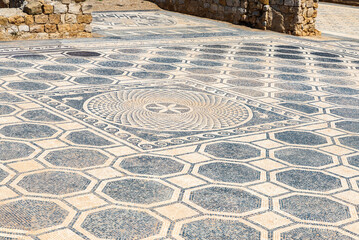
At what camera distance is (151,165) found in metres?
2.89

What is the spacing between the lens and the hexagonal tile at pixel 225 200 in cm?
241

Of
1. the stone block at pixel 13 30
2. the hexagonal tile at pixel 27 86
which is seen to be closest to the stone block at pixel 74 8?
the stone block at pixel 13 30

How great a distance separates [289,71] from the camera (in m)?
5.85

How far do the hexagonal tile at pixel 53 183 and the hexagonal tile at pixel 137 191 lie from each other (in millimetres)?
137

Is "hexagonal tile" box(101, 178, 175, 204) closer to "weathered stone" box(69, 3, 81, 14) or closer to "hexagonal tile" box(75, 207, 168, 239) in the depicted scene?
"hexagonal tile" box(75, 207, 168, 239)

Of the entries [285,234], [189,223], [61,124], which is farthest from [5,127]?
[285,234]

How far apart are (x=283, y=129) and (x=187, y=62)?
2.59 m

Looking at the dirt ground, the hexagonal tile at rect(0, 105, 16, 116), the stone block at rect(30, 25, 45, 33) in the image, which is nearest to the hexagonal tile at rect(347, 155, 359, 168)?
the hexagonal tile at rect(0, 105, 16, 116)

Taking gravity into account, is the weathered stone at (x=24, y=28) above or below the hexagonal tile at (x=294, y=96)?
above

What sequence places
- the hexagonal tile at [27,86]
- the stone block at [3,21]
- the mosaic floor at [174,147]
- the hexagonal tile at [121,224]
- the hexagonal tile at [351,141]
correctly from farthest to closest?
the stone block at [3,21], the hexagonal tile at [27,86], the hexagonal tile at [351,141], the mosaic floor at [174,147], the hexagonal tile at [121,224]

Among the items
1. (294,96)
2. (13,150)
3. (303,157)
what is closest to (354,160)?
(303,157)

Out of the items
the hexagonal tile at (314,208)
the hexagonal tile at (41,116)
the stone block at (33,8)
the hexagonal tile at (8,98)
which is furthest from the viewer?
the stone block at (33,8)

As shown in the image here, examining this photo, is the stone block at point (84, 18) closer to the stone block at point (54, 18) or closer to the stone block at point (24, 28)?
the stone block at point (54, 18)

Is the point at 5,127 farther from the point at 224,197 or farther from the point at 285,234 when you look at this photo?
the point at 285,234
